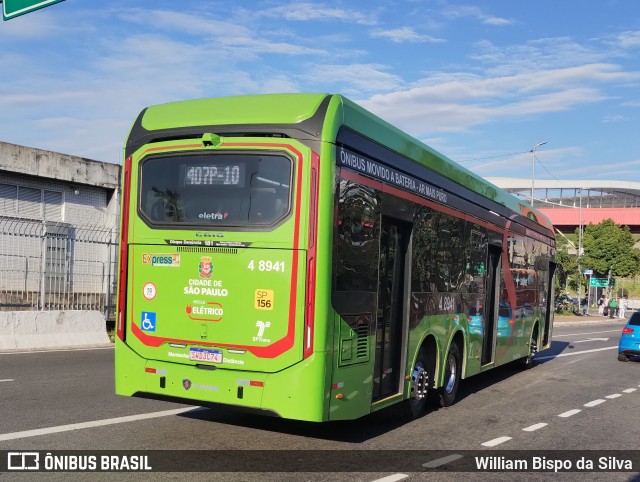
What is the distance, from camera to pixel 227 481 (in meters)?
6.04

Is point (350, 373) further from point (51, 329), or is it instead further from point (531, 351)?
point (51, 329)

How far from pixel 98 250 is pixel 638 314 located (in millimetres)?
15605

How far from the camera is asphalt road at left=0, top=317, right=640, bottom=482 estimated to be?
273 inches

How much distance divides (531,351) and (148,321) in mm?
11320

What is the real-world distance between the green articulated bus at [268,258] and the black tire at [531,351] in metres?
8.55

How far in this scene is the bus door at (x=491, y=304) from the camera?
40.5ft

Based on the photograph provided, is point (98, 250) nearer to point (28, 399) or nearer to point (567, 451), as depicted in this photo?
point (28, 399)

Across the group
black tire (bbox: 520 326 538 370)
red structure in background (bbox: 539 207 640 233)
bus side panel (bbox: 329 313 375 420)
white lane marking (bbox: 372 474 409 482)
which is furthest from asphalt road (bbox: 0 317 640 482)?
red structure in background (bbox: 539 207 640 233)

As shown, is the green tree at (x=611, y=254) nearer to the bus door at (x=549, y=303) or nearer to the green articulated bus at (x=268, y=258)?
the bus door at (x=549, y=303)

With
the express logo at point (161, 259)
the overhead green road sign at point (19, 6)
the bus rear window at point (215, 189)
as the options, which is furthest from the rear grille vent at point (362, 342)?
the overhead green road sign at point (19, 6)

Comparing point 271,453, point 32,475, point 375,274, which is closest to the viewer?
point 32,475

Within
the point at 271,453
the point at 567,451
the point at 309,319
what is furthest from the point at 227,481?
the point at 567,451

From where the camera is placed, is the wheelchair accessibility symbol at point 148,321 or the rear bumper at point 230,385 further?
the wheelchair accessibility symbol at point 148,321

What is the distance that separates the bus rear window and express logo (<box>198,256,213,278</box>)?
1.10 feet
